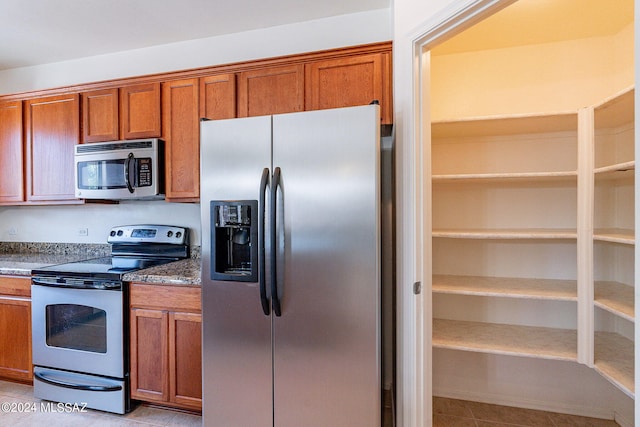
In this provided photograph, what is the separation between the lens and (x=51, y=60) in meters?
2.99

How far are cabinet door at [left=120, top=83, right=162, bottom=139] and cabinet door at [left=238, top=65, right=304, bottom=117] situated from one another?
662 mm

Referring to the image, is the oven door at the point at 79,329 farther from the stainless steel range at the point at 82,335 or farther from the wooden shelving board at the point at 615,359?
the wooden shelving board at the point at 615,359

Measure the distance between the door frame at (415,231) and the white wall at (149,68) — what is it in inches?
36.9

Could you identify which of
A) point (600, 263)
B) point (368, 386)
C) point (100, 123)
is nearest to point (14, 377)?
Result: point (100, 123)

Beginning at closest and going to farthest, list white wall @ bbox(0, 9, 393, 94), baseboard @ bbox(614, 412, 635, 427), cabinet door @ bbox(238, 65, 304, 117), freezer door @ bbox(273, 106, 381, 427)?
freezer door @ bbox(273, 106, 381, 427) → baseboard @ bbox(614, 412, 635, 427) → cabinet door @ bbox(238, 65, 304, 117) → white wall @ bbox(0, 9, 393, 94)

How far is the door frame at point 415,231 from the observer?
1543mm

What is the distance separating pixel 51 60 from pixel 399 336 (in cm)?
371

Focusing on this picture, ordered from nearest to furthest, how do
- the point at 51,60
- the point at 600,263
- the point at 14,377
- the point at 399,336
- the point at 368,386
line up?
the point at 368,386
the point at 399,336
the point at 600,263
the point at 14,377
the point at 51,60

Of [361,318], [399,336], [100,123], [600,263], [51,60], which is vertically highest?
[51,60]

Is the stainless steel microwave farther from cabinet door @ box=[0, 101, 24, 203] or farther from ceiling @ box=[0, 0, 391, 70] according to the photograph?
ceiling @ box=[0, 0, 391, 70]

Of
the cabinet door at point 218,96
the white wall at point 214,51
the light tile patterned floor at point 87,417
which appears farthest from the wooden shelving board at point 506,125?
the light tile patterned floor at point 87,417

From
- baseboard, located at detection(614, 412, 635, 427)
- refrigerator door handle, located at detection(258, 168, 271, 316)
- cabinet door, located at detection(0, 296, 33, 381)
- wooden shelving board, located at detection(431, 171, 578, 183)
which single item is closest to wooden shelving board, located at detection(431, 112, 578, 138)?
wooden shelving board, located at detection(431, 171, 578, 183)

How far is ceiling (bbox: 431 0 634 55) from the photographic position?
1.72 metres

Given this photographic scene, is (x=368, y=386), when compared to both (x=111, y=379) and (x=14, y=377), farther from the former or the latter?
(x=14, y=377)
